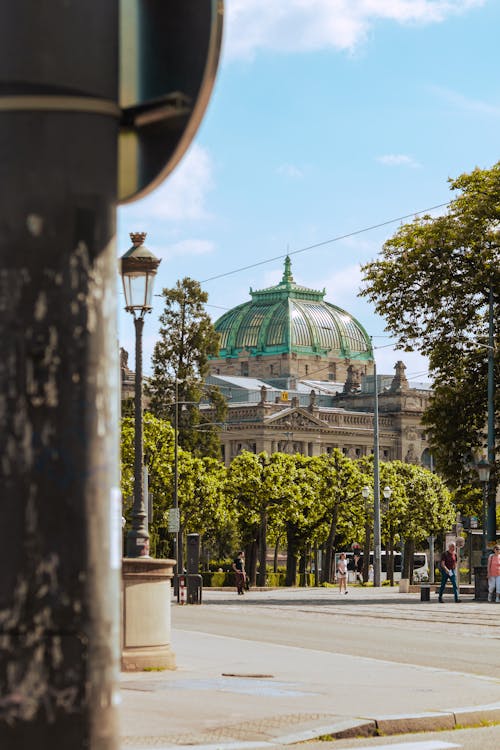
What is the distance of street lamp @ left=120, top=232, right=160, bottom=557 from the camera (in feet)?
60.8

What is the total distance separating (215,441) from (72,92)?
80.0 meters

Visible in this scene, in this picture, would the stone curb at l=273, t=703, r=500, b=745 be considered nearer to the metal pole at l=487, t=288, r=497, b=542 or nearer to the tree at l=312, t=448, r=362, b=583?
the metal pole at l=487, t=288, r=497, b=542

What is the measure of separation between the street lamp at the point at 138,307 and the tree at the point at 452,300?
2545 centimetres

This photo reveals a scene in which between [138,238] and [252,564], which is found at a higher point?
[138,238]

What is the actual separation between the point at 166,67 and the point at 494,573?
3839 centimetres

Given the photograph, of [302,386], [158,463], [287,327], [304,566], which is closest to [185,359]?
[158,463]

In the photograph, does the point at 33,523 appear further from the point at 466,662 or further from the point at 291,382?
the point at 291,382

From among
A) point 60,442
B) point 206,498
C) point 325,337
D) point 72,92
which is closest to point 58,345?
point 60,442

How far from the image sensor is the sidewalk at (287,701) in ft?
33.6

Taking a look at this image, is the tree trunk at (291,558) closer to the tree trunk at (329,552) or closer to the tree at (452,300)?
the tree trunk at (329,552)

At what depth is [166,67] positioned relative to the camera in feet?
10.9

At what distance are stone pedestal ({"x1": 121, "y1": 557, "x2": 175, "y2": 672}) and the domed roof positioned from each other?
170 meters

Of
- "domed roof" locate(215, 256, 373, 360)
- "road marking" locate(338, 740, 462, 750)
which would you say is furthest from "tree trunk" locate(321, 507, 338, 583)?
"domed roof" locate(215, 256, 373, 360)

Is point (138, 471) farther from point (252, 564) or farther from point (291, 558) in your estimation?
point (291, 558)
